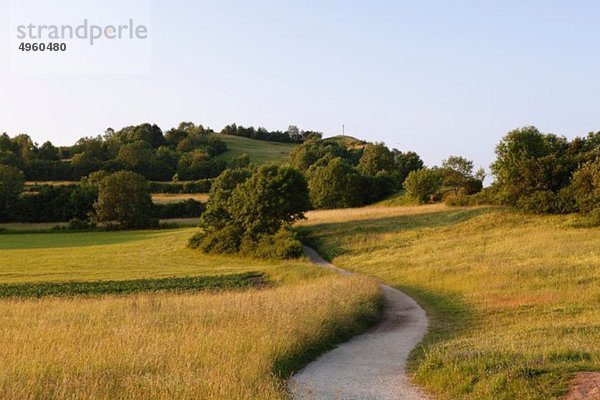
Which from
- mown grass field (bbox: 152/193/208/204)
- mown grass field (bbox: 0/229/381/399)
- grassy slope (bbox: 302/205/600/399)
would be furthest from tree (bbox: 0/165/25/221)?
mown grass field (bbox: 0/229/381/399)

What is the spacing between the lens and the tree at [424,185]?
267 ft

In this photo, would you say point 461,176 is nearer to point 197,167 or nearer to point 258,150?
point 197,167

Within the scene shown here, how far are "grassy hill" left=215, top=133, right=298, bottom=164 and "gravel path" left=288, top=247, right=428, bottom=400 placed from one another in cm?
14081

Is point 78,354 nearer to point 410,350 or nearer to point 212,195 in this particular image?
point 410,350

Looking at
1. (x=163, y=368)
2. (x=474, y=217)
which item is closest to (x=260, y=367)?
(x=163, y=368)

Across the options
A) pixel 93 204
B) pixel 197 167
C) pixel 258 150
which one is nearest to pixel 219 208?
pixel 93 204

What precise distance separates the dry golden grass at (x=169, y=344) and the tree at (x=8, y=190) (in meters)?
76.6

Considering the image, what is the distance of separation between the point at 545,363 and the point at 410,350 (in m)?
5.28

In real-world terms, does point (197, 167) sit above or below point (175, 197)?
above

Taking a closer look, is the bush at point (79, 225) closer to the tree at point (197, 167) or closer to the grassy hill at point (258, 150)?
the tree at point (197, 167)

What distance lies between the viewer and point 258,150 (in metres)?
183

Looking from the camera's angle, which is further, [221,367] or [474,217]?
[474,217]

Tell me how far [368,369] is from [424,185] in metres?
69.7

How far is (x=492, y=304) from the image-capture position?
25.1 meters
